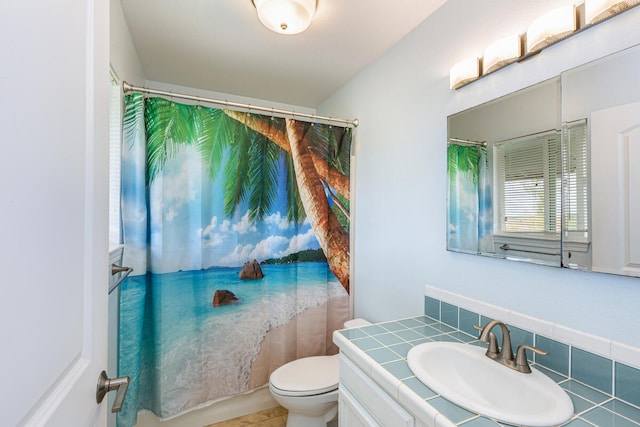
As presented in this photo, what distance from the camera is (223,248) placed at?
1.83m

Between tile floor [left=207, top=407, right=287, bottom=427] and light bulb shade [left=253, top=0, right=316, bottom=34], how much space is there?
7.82 ft

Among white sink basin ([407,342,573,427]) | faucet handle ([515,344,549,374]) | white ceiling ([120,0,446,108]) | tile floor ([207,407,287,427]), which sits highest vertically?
white ceiling ([120,0,446,108])

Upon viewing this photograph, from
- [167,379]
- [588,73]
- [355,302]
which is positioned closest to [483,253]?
[588,73]

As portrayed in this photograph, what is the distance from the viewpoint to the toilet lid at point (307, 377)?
154cm

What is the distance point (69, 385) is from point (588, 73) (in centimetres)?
159

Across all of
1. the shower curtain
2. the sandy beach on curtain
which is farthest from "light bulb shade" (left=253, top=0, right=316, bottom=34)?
the sandy beach on curtain

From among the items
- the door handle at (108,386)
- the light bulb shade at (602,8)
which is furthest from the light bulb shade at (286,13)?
the door handle at (108,386)

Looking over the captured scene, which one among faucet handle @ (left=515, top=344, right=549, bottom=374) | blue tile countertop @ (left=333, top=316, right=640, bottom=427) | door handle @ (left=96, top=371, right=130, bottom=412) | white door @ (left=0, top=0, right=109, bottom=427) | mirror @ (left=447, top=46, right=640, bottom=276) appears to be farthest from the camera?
faucet handle @ (left=515, top=344, right=549, bottom=374)

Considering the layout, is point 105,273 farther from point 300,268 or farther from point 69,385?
point 300,268

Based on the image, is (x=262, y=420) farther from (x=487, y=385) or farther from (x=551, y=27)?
(x=551, y=27)

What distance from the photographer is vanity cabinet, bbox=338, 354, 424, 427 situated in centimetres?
90

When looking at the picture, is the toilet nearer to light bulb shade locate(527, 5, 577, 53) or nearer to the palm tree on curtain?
the palm tree on curtain

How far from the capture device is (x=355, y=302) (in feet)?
7.25

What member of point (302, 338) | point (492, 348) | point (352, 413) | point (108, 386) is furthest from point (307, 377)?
point (108, 386)
